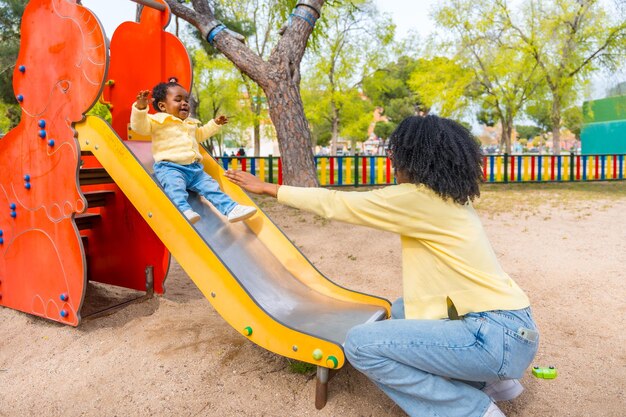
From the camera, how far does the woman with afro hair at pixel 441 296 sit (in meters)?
1.73

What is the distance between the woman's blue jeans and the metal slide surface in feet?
0.87

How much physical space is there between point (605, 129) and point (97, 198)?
29.3m

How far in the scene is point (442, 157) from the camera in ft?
5.96

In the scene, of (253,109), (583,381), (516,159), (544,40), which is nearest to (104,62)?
(583,381)

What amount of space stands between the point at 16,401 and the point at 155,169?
1.44m

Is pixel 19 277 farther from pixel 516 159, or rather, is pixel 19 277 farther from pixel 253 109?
pixel 253 109

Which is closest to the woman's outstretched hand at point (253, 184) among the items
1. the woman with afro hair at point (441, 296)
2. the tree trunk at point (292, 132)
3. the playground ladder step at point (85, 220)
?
the woman with afro hair at point (441, 296)

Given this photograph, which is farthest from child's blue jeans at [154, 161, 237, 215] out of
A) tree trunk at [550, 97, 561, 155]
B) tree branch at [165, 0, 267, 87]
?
tree trunk at [550, 97, 561, 155]

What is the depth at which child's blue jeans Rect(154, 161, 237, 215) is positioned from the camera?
9.86ft

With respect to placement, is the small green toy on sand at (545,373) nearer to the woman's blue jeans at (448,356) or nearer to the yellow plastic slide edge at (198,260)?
the woman's blue jeans at (448,356)

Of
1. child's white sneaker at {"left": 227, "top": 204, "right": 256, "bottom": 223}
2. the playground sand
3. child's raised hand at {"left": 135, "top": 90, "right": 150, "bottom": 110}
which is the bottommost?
the playground sand

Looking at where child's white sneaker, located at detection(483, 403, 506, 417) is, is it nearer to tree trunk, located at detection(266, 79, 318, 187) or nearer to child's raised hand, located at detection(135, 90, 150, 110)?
child's raised hand, located at detection(135, 90, 150, 110)

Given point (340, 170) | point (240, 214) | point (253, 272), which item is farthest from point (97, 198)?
point (340, 170)

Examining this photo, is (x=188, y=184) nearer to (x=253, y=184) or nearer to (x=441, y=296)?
(x=253, y=184)
